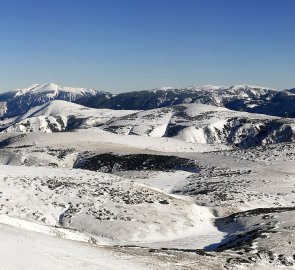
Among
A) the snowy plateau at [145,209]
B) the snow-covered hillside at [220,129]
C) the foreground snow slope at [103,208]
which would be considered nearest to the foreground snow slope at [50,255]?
the snowy plateau at [145,209]

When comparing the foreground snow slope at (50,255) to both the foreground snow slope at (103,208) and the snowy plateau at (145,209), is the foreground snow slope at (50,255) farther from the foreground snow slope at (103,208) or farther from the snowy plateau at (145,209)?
the foreground snow slope at (103,208)

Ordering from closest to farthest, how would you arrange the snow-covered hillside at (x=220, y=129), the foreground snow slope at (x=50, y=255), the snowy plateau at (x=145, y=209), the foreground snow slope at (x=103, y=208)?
1. the foreground snow slope at (x=50, y=255)
2. the snowy plateau at (x=145, y=209)
3. the foreground snow slope at (x=103, y=208)
4. the snow-covered hillside at (x=220, y=129)

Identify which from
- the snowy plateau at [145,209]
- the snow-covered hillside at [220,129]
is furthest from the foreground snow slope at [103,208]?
the snow-covered hillside at [220,129]

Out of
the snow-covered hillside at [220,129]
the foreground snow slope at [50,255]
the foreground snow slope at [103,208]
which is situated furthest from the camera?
the snow-covered hillside at [220,129]

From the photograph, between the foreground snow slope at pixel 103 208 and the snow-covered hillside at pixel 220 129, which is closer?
the foreground snow slope at pixel 103 208

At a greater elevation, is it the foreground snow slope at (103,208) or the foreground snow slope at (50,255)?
the foreground snow slope at (50,255)

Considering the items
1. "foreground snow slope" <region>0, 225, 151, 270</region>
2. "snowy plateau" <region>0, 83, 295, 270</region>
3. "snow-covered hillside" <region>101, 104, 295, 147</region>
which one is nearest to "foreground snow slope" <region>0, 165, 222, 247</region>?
"snowy plateau" <region>0, 83, 295, 270</region>

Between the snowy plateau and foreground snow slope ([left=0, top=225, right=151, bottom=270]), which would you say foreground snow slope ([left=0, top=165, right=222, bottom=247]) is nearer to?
the snowy plateau

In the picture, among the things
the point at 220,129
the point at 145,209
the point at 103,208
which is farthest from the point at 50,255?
the point at 220,129

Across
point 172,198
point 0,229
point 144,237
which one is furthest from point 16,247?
point 172,198

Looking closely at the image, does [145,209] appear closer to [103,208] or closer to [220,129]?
[103,208]

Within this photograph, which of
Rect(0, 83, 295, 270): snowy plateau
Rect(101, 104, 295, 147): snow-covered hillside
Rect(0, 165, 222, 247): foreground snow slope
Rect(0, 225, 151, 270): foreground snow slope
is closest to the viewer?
Rect(0, 225, 151, 270): foreground snow slope
